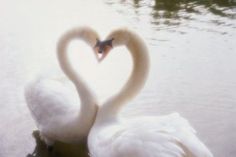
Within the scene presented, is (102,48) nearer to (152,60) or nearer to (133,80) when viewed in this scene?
(133,80)

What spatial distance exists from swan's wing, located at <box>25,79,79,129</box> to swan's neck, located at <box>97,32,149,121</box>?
221mm

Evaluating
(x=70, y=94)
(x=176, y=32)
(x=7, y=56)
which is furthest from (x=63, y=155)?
(x=176, y=32)

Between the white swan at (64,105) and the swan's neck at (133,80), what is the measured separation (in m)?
0.12

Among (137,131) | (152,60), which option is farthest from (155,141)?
(152,60)

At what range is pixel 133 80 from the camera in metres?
3.05

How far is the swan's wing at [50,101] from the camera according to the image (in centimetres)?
311

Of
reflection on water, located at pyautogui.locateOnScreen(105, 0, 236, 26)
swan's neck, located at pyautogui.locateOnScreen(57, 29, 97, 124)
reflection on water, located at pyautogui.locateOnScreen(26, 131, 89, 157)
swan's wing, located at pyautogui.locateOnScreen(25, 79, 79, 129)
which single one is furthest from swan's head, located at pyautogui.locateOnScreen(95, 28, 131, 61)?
reflection on water, located at pyautogui.locateOnScreen(105, 0, 236, 26)

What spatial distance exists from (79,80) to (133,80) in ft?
1.29

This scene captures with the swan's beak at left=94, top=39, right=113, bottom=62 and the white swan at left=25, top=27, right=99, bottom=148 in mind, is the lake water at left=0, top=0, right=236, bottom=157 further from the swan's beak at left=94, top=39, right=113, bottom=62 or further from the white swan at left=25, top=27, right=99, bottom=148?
the swan's beak at left=94, top=39, right=113, bottom=62

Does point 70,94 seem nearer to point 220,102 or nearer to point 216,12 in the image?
point 220,102

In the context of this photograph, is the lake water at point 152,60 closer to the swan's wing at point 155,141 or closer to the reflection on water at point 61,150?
the reflection on water at point 61,150

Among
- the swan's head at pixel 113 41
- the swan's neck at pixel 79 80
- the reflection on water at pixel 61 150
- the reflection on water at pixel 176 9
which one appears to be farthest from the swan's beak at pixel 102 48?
the reflection on water at pixel 176 9

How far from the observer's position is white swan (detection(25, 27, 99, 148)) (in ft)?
10.1

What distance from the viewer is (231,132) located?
333 centimetres
